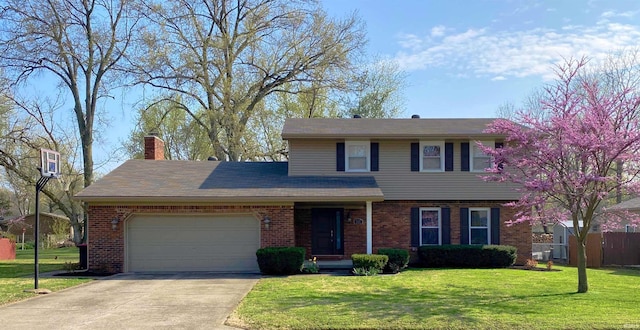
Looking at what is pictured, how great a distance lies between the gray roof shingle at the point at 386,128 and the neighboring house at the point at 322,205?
40 millimetres

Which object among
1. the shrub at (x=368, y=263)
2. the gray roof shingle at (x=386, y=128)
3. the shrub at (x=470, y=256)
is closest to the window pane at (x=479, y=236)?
the shrub at (x=470, y=256)

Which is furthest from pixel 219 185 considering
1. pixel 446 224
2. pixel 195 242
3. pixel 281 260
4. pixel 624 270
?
pixel 624 270

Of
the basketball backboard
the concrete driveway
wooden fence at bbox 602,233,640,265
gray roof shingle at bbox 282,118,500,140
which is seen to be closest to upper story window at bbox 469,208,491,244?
gray roof shingle at bbox 282,118,500,140

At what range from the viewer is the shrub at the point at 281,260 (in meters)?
15.9

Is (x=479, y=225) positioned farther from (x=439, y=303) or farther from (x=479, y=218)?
(x=439, y=303)

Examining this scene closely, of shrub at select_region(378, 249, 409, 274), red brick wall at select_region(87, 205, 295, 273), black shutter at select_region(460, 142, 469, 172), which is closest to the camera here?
shrub at select_region(378, 249, 409, 274)

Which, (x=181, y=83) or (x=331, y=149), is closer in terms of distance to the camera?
(x=331, y=149)

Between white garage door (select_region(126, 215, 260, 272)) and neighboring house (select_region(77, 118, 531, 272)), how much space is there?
32mm

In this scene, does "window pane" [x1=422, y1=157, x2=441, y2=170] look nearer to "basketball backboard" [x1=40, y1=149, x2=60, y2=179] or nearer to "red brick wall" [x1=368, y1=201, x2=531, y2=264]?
"red brick wall" [x1=368, y1=201, x2=531, y2=264]

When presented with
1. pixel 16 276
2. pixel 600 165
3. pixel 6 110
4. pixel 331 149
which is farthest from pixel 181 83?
pixel 600 165

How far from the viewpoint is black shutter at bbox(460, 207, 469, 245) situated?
1911 centimetres

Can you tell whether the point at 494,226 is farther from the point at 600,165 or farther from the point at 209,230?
the point at 209,230

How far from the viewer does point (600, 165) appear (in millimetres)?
11297

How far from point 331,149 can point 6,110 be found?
62.7 ft
